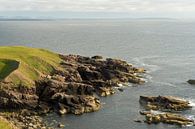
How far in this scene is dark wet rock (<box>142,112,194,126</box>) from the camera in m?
70.4

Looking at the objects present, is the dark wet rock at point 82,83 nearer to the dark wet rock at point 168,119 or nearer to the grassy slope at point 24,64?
the grassy slope at point 24,64

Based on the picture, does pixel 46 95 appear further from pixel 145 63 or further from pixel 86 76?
pixel 145 63

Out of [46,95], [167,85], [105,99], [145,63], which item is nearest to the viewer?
[46,95]

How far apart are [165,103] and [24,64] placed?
34254mm

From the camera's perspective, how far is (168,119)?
7175 cm

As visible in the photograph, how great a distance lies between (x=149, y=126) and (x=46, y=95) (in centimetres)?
2363

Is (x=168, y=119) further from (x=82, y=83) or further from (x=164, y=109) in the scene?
(x=82, y=83)

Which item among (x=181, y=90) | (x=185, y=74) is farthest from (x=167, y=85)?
(x=185, y=74)

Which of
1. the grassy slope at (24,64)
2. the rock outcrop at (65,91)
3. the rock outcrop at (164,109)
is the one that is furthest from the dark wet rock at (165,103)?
the grassy slope at (24,64)

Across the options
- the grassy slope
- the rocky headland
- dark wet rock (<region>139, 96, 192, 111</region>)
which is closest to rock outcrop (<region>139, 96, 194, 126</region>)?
dark wet rock (<region>139, 96, 192, 111</region>)

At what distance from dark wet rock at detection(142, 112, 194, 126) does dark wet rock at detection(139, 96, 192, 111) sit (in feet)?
19.8

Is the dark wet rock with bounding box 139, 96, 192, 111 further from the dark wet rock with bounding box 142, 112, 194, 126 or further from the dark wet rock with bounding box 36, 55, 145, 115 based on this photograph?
the dark wet rock with bounding box 36, 55, 145, 115

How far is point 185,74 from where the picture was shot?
122 meters

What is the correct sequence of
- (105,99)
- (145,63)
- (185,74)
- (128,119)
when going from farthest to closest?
(145,63)
(185,74)
(105,99)
(128,119)
